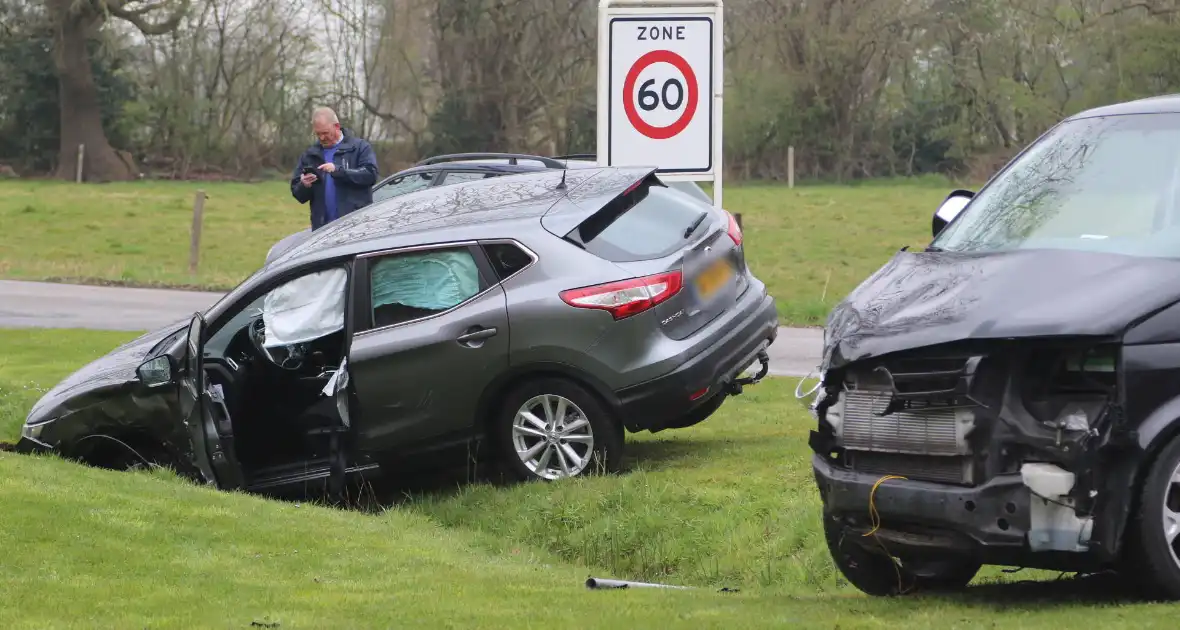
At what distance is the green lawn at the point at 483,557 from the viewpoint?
571 cm

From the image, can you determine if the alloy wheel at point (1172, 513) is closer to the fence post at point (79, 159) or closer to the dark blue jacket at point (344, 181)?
the dark blue jacket at point (344, 181)

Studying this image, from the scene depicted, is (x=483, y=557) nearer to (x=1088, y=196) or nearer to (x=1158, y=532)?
(x=1088, y=196)

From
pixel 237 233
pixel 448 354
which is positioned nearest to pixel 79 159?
pixel 237 233

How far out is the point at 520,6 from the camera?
55938 millimetres

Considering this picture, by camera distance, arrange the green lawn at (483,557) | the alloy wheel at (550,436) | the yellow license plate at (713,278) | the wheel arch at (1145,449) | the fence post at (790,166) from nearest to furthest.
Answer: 1. the wheel arch at (1145,449)
2. the green lawn at (483,557)
3. the alloy wheel at (550,436)
4. the yellow license plate at (713,278)
5. the fence post at (790,166)

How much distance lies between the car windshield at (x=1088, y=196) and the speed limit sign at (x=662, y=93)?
19.0ft

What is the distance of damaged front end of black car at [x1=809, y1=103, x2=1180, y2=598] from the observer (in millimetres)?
5160

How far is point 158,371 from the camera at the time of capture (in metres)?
9.23

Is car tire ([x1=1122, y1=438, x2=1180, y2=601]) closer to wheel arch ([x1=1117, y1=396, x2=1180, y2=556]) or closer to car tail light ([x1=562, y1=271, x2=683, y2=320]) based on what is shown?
wheel arch ([x1=1117, y1=396, x2=1180, y2=556])

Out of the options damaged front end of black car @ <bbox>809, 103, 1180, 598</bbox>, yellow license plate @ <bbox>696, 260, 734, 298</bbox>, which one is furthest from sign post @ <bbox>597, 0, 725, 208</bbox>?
damaged front end of black car @ <bbox>809, 103, 1180, 598</bbox>

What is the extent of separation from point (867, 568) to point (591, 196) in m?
3.95

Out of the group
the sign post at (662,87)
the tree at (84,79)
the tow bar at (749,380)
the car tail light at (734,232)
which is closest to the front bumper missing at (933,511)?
the tow bar at (749,380)

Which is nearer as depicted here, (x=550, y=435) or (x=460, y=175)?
(x=550, y=435)

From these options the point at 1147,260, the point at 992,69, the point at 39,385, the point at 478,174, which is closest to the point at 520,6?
the point at 992,69
